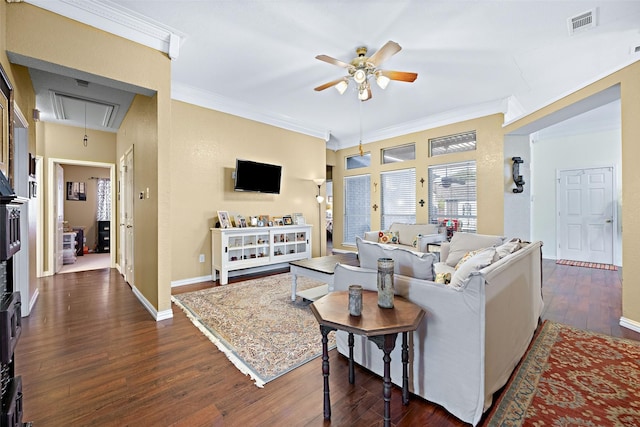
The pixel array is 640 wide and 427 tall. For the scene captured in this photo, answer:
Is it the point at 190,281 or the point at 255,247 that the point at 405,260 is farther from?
the point at 190,281

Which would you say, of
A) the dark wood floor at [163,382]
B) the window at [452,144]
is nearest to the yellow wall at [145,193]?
the dark wood floor at [163,382]

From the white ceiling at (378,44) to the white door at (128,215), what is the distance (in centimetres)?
132

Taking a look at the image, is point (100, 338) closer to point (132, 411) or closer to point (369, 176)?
point (132, 411)

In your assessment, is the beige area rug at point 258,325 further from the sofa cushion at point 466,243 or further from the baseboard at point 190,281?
the sofa cushion at point 466,243

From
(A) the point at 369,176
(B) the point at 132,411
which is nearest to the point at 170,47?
(B) the point at 132,411

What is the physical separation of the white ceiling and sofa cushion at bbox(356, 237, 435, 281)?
2157 mm

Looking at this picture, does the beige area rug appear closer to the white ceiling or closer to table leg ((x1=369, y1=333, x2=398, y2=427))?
table leg ((x1=369, y1=333, x2=398, y2=427))

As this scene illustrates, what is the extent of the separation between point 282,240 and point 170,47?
3.29m

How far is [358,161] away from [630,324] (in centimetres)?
555

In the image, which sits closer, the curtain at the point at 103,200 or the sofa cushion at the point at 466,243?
the sofa cushion at the point at 466,243

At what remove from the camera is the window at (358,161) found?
702 cm

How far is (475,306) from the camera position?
4.88ft

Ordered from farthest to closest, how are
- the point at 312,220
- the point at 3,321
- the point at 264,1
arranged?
the point at 312,220
the point at 264,1
the point at 3,321

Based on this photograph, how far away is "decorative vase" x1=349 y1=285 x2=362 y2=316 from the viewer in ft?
4.84
